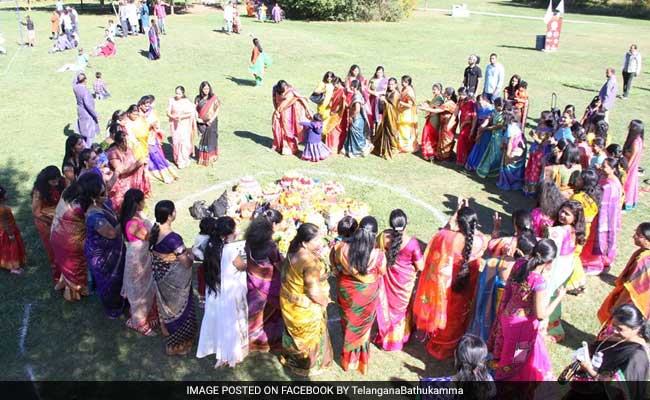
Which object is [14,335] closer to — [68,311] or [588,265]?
[68,311]

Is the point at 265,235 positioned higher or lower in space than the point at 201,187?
higher

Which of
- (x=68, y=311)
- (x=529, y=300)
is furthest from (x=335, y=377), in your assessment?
(x=68, y=311)

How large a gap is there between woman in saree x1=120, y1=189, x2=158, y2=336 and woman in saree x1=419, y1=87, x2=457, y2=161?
7.52 m

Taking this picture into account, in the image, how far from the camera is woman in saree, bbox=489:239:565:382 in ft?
16.3

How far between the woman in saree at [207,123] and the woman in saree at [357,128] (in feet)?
9.87

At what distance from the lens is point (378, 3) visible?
35.2m

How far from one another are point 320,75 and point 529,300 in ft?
56.1

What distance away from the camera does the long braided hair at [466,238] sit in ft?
18.6

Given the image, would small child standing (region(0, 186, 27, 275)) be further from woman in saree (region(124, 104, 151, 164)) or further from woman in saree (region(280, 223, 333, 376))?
woman in saree (region(280, 223, 333, 376))

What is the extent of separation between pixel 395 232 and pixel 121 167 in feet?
16.2

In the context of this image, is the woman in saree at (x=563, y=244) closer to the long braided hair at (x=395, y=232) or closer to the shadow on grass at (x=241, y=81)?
the long braided hair at (x=395, y=232)

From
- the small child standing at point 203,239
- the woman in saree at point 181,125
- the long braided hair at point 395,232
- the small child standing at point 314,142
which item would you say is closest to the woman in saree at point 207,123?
the woman in saree at point 181,125

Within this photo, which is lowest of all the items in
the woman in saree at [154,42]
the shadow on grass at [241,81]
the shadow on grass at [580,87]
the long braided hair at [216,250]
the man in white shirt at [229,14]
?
the long braided hair at [216,250]

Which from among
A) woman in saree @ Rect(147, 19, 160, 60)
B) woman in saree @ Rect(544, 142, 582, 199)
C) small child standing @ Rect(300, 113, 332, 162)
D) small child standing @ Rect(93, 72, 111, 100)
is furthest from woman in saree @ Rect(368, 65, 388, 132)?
woman in saree @ Rect(147, 19, 160, 60)
